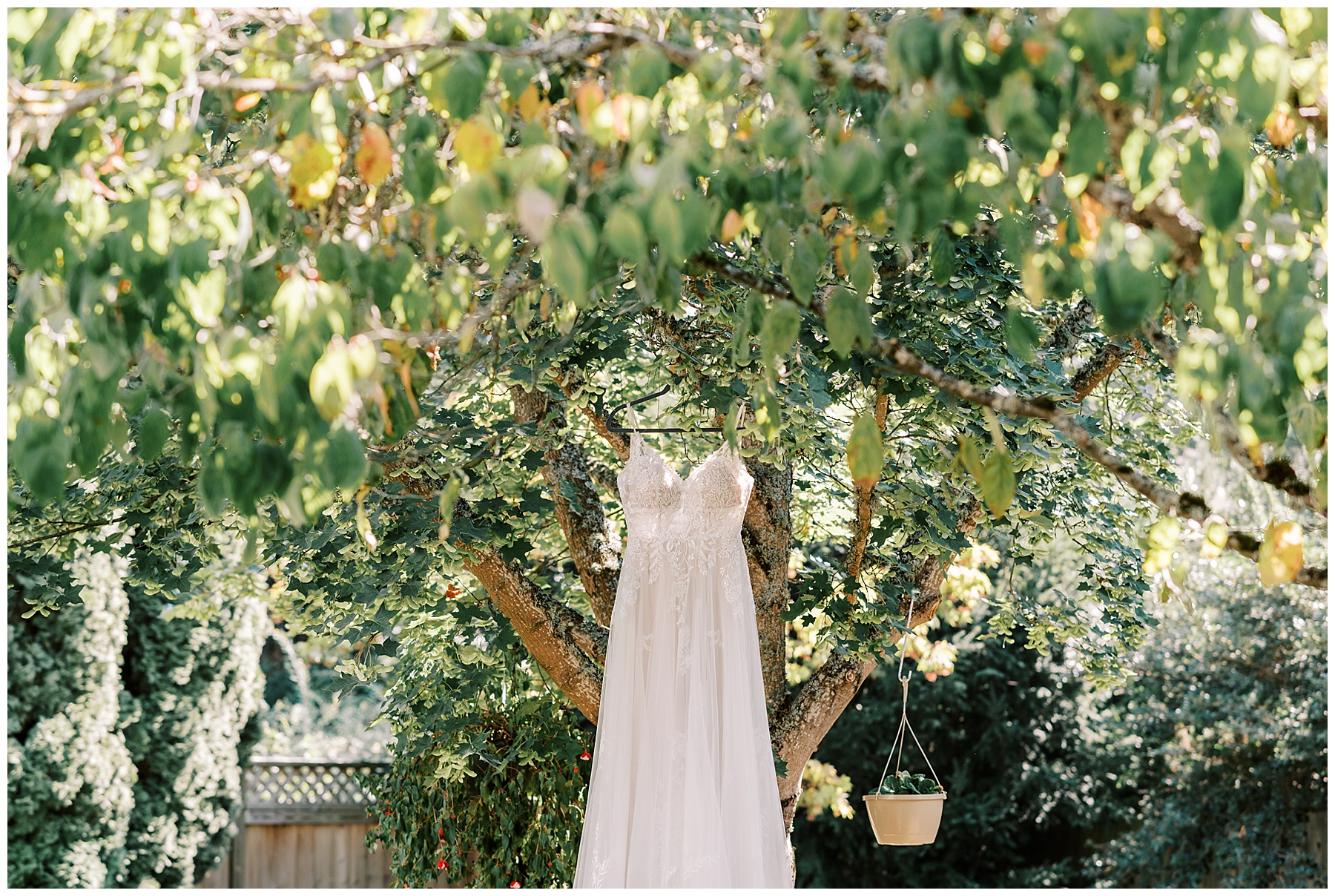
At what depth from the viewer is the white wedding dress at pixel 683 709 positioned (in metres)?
2.90

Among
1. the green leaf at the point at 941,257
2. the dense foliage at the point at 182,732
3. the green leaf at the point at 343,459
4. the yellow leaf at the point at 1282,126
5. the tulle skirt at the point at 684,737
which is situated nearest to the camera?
the green leaf at the point at 343,459

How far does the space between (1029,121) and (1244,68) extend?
0.21 metres

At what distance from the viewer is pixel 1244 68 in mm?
1174

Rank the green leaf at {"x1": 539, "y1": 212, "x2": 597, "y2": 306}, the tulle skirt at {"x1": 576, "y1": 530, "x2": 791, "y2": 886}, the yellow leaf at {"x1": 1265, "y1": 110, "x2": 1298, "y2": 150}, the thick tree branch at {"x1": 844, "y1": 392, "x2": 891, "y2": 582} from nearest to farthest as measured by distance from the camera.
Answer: the green leaf at {"x1": 539, "y1": 212, "x2": 597, "y2": 306} → the yellow leaf at {"x1": 1265, "y1": 110, "x2": 1298, "y2": 150} → the tulle skirt at {"x1": 576, "y1": 530, "x2": 791, "y2": 886} → the thick tree branch at {"x1": 844, "y1": 392, "x2": 891, "y2": 582}

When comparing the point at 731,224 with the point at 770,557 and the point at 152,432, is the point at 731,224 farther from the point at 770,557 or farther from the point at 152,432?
the point at 770,557

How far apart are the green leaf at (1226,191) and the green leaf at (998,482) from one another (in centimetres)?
54

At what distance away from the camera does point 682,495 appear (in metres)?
3.20

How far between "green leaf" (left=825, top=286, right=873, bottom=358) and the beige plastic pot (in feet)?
8.12

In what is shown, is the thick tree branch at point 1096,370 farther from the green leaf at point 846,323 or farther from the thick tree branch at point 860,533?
the green leaf at point 846,323

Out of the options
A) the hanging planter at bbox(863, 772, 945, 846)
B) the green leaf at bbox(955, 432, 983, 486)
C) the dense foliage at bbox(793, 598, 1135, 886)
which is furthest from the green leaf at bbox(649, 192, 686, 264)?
the dense foliage at bbox(793, 598, 1135, 886)

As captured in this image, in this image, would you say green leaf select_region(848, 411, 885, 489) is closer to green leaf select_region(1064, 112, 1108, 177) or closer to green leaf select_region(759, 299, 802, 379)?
green leaf select_region(759, 299, 802, 379)

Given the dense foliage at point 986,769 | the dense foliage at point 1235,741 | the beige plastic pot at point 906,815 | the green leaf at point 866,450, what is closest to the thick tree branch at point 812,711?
the beige plastic pot at point 906,815

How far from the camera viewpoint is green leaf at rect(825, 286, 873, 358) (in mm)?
1597

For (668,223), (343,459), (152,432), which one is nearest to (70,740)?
(152,432)
